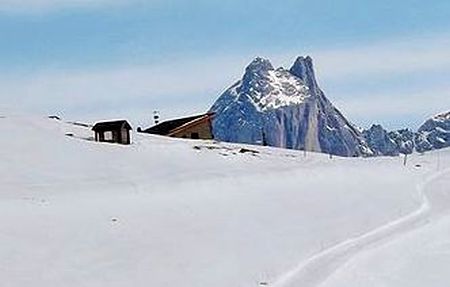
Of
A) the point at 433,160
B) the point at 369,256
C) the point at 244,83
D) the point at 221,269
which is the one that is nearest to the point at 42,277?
the point at 221,269

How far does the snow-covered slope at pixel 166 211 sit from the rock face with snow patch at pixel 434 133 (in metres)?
112

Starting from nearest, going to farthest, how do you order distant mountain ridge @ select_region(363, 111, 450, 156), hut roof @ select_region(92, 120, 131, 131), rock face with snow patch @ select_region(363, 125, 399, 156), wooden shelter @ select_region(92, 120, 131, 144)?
wooden shelter @ select_region(92, 120, 131, 144)
hut roof @ select_region(92, 120, 131, 131)
distant mountain ridge @ select_region(363, 111, 450, 156)
rock face with snow patch @ select_region(363, 125, 399, 156)

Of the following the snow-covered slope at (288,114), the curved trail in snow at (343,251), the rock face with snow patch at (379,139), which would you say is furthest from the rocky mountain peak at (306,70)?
the curved trail in snow at (343,251)

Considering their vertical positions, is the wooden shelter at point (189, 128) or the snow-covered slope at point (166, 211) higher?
the wooden shelter at point (189, 128)

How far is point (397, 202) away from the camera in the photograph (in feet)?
87.1

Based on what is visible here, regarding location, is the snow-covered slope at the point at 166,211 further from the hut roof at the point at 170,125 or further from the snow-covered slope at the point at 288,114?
the snow-covered slope at the point at 288,114

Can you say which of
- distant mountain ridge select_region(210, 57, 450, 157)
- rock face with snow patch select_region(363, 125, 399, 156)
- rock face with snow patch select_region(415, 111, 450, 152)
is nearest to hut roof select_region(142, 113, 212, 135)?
distant mountain ridge select_region(210, 57, 450, 157)

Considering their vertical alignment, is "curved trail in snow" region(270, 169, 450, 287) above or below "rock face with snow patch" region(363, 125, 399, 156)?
below

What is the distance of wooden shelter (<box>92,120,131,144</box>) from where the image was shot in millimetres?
39938

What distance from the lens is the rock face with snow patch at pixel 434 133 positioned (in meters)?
150

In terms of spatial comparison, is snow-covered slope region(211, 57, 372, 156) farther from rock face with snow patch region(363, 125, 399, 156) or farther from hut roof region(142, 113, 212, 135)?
hut roof region(142, 113, 212, 135)

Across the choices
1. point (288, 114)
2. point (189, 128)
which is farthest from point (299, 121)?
point (189, 128)

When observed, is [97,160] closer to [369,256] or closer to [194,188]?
[194,188]

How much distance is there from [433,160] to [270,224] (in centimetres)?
2901
